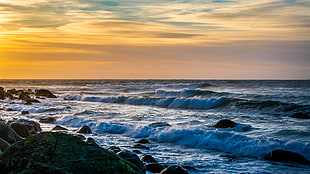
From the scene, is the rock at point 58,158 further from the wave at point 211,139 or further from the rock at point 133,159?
the wave at point 211,139

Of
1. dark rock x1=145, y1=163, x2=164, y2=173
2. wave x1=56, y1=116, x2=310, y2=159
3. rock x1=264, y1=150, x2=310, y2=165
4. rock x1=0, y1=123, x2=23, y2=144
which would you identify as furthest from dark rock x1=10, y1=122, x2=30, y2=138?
rock x1=264, y1=150, x2=310, y2=165

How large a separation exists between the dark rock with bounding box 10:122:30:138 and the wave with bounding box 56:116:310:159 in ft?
A: 11.0

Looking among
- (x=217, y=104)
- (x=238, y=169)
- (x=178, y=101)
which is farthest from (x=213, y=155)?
(x=178, y=101)

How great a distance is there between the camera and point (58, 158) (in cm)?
486

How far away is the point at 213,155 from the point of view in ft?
31.4

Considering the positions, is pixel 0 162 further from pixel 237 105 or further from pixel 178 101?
pixel 178 101

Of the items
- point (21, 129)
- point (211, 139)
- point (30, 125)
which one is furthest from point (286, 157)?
point (30, 125)

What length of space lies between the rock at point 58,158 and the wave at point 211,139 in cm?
591

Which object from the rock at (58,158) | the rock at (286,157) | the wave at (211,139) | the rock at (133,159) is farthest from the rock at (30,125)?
the rock at (286,157)

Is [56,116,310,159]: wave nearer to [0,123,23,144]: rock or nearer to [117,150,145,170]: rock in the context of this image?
[117,150,145,170]: rock

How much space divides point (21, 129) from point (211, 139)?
6.69m

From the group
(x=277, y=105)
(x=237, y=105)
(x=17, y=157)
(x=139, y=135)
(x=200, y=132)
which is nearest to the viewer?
(x=17, y=157)

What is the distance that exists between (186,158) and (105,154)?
4443 mm

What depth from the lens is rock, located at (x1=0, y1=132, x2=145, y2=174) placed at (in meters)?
4.75
